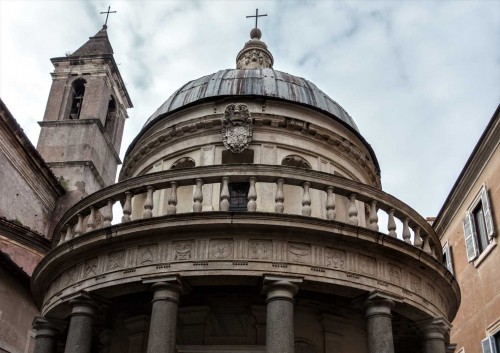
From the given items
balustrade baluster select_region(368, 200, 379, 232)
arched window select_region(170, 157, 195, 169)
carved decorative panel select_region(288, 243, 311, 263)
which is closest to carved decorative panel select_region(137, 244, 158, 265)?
carved decorative panel select_region(288, 243, 311, 263)

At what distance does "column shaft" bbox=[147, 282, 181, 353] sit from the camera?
1148 cm

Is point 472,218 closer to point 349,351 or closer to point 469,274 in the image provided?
point 469,274

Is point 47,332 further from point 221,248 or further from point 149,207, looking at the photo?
point 221,248

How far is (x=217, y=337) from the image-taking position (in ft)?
47.3

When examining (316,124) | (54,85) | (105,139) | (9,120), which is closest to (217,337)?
(316,124)

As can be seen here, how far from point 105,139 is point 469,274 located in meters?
27.7

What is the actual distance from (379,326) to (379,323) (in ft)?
0.24

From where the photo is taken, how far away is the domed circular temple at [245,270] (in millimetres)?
12273

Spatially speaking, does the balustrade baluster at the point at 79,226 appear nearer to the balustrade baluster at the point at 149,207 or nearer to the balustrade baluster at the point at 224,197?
the balustrade baluster at the point at 149,207

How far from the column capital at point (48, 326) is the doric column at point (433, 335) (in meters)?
8.19

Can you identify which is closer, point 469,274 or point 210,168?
point 210,168

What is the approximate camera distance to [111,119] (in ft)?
155

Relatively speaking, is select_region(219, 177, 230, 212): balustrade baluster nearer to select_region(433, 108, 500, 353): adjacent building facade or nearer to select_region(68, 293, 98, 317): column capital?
select_region(68, 293, 98, 317): column capital

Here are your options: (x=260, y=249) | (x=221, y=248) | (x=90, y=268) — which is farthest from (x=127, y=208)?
(x=260, y=249)
